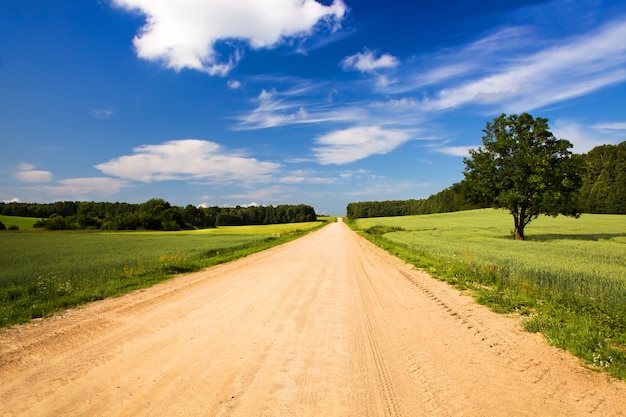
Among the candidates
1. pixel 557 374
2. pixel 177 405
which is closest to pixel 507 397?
pixel 557 374

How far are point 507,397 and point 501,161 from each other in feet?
113

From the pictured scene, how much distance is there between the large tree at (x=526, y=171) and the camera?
30391 mm

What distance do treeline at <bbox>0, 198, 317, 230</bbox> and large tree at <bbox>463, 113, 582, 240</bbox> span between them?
280ft

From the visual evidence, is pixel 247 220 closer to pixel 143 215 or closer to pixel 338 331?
pixel 143 215

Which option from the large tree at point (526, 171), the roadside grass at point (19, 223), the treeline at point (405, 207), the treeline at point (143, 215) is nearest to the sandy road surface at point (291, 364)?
the large tree at point (526, 171)

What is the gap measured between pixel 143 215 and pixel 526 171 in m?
94.3

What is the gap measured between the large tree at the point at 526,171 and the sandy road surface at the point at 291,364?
27.1m

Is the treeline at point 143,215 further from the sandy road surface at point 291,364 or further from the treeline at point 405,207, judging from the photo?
the sandy road surface at point 291,364

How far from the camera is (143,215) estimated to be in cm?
9481

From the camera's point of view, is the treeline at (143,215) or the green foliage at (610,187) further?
the treeline at (143,215)

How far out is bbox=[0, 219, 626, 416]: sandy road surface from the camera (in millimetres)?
4031

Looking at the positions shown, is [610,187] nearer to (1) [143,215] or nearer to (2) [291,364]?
(2) [291,364]

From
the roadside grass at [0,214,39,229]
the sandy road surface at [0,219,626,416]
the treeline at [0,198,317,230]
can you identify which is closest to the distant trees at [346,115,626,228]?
the sandy road surface at [0,219,626,416]

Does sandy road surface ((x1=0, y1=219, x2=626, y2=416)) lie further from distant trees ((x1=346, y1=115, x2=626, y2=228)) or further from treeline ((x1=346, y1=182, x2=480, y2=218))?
treeline ((x1=346, y1=182, x2=480, y2=218))
